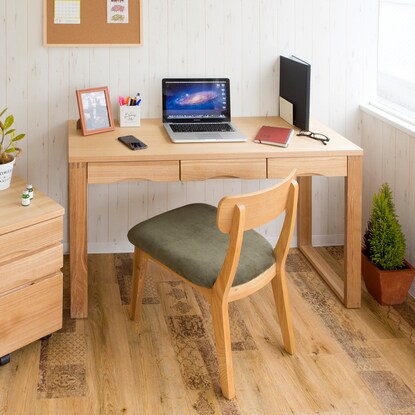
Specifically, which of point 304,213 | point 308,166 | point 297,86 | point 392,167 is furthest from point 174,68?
point 392,167

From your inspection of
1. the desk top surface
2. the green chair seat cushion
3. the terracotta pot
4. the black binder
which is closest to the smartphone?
the desk top surface

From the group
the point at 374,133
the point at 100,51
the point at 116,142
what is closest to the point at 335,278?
the point at 374,133

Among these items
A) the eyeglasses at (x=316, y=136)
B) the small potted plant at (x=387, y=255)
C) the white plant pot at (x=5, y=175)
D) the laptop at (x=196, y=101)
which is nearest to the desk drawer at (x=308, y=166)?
the eyeglasses at (x=316, y=136)

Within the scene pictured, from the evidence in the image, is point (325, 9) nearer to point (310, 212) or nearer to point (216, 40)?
point (216, 40)

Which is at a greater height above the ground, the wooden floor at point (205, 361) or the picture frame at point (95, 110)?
the picture frame at point (95, 110)

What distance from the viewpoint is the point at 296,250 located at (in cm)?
383

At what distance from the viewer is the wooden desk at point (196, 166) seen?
9.62 feet

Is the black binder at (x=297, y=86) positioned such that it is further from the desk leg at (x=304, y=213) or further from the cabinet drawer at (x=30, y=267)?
the cabinet drawer at (x=30, y=267)

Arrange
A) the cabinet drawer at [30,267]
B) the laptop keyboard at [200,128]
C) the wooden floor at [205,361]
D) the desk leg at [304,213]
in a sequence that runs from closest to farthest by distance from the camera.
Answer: the wooden floor at [205,361] < the cabinet drawer at [30,267] < the laptop keyboard at [200,128] < the desk leg at [304,213]

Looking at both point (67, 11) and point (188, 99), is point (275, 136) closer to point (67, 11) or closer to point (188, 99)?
point (188, 99)

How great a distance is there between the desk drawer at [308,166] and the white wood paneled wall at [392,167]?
1.25 feet

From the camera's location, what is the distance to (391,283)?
3.19 meters

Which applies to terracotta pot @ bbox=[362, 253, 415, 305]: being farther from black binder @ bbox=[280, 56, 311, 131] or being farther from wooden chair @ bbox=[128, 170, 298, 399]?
black binder @ bbox=[280, 56, 311, 131]

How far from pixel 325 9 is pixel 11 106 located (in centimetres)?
153
